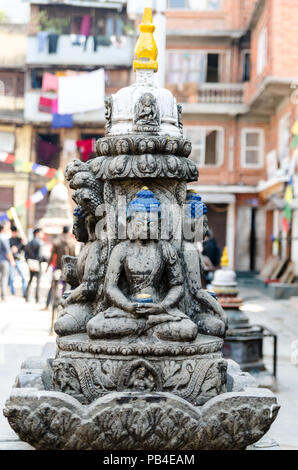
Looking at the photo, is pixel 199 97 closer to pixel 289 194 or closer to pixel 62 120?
pixel 62 120

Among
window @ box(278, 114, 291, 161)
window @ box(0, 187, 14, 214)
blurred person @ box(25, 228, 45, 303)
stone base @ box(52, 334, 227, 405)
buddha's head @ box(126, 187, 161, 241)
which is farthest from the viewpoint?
window @ box(0, 187, 14, 214)

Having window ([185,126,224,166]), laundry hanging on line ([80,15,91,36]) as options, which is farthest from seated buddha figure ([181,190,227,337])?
laundry hanging on line ([80,15,91,36])

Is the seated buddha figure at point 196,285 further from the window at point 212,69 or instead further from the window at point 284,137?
the window at point 212,69

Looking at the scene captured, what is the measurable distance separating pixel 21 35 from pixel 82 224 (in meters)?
24.8

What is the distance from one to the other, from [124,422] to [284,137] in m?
18.6

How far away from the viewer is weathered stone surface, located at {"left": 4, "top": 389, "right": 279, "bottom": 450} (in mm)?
3928

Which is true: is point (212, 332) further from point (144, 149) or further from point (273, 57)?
point (273, 57)

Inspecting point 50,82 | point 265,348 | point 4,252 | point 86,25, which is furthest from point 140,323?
point 86,25

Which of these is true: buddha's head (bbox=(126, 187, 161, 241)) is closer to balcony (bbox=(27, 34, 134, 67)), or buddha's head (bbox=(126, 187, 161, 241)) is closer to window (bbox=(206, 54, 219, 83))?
window (bbox=(206, 54, 219, 83))

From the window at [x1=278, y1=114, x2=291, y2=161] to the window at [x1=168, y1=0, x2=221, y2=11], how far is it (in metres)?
6.00

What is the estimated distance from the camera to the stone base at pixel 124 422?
393cm

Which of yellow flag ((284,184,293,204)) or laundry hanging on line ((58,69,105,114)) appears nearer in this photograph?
yellow flag ((284,184,293,204))

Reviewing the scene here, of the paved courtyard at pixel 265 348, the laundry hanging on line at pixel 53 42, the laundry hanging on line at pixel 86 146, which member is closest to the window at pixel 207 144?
the laundry hanging on line at pixel 86 146
